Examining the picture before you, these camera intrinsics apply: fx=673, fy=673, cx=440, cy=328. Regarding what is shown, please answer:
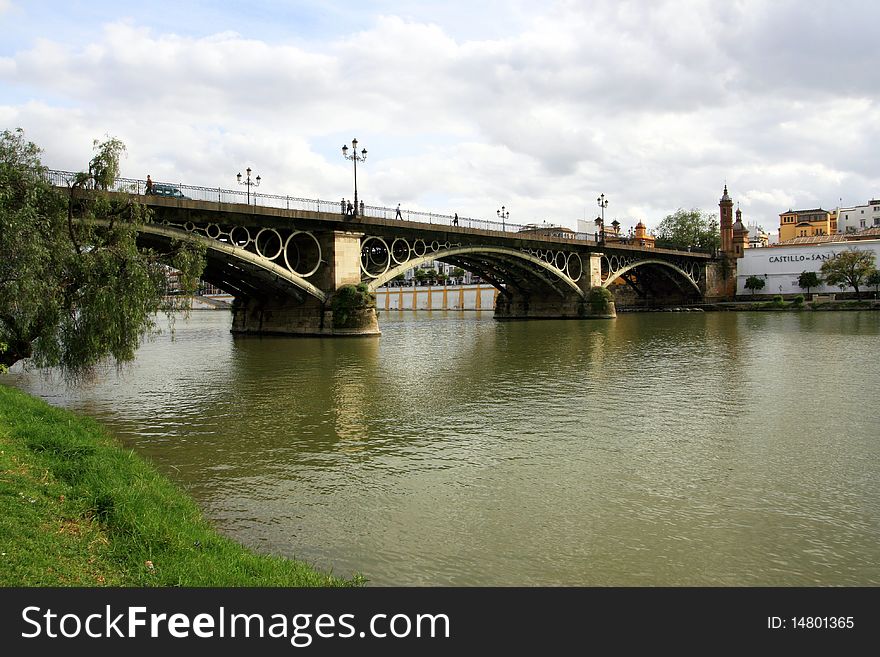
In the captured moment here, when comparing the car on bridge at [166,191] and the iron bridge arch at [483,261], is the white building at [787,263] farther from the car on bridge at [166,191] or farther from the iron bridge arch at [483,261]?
the car on bridge at [166,191]

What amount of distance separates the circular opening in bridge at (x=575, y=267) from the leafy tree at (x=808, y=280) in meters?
36.7

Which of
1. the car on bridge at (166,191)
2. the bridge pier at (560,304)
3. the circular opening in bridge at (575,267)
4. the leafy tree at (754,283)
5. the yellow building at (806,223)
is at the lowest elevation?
the bridge pier at (560,304)

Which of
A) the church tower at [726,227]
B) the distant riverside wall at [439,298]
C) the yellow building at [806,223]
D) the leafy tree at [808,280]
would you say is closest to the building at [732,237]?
the church tower at [726,227]

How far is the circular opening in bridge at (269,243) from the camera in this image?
3601 cm

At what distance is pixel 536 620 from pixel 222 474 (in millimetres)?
6421

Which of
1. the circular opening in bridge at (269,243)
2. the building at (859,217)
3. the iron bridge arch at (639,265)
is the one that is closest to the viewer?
the circular opening in bridge at (269,243)

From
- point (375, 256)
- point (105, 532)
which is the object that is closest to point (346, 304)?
point (375, 256)

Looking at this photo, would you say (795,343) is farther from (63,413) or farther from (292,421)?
(63,413)

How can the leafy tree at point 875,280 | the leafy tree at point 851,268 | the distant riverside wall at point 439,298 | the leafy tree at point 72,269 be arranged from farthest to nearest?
1. the distant riverside wall at point 439,298
2. the leafy tree at point 875,280
3. the leafy tree at point 851,268
4. the leafy tree at point 72,269

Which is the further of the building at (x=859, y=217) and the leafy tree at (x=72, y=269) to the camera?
the building at (x=859, y=217)

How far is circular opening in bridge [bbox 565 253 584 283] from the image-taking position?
6475 cm

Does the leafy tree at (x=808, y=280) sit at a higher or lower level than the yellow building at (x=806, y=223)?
lower

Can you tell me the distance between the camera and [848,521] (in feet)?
25.7

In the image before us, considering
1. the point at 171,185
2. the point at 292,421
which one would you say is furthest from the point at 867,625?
the point at 171,185
